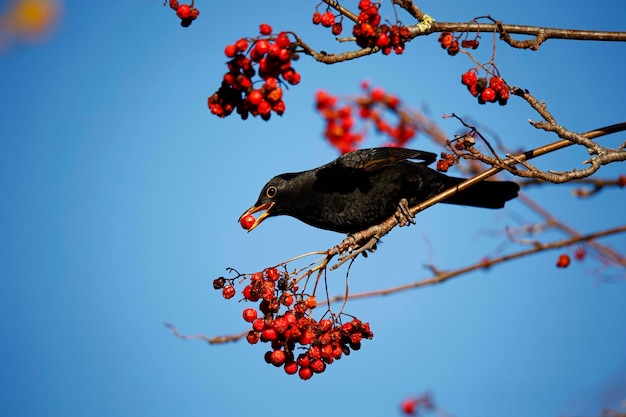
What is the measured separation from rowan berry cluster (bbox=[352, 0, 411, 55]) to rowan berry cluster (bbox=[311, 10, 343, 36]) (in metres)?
0.18

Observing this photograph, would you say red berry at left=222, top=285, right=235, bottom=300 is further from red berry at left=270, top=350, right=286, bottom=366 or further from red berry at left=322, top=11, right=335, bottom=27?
red berry at left=322, top=11, right=335, bottom=27

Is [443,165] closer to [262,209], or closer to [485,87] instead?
[485,87]

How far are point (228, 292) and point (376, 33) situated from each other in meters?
1.61

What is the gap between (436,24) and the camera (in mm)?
3074

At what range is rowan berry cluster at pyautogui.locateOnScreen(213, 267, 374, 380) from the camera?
10.8 feet

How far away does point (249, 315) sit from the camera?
3.46m

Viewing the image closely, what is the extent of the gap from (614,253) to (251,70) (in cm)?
411

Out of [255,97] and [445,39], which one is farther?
[445,39]

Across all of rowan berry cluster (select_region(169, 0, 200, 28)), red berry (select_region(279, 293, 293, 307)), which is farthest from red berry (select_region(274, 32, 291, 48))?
red berry (select_region(279, 293, 293, 307))

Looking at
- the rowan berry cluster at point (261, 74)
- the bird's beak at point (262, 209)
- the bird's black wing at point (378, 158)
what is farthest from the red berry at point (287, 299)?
the bird's black wing at point (378, 158)

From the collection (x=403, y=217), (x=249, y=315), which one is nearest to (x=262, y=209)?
(x=403, y=217)

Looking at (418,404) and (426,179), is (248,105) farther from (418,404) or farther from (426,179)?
(418,404)

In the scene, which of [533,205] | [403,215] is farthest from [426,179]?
[533,205]

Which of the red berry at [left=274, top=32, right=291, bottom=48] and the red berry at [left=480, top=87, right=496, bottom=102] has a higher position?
the red berry at [left=480, top=87, right=496, bottom=102]
